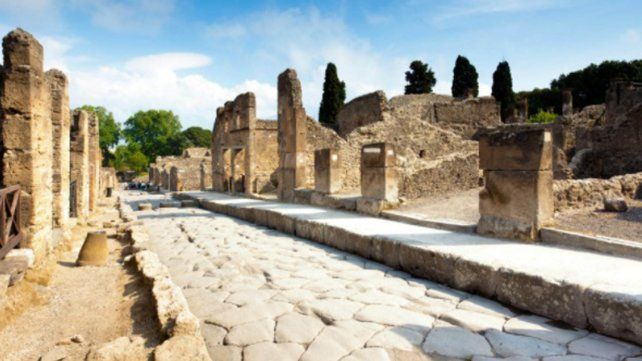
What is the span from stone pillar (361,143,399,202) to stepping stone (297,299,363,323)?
4.70m

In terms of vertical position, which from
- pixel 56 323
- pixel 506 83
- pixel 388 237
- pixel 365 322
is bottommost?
pixel 56 323

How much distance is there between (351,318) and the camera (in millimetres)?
3105

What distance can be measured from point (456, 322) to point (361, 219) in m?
4.21

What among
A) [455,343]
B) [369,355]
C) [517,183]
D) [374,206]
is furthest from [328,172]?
[369,355]

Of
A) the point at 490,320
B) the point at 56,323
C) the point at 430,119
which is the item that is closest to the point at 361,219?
the point at 490,320

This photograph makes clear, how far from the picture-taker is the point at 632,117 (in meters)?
13.1

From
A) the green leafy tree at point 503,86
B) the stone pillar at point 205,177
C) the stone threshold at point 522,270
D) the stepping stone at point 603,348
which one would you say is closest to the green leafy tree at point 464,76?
the green leafy tree at point 503,86

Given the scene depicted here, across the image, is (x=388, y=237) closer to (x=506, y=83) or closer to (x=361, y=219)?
(x=361, y=219)

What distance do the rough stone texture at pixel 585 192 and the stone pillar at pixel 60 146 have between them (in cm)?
974

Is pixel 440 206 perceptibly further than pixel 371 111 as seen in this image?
No

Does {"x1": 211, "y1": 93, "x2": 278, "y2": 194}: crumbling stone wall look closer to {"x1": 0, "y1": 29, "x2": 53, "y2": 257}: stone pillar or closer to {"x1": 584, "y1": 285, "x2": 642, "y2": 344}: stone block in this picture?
{"x1": 0, "y1": 29, "x2": 53, "y2": 257}: stone pillar

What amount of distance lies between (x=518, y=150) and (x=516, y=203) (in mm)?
683

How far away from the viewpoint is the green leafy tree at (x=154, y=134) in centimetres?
7281

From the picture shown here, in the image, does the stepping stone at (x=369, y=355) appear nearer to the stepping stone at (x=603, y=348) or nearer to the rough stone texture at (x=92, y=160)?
the stepping stone at (x=603, y=348)
